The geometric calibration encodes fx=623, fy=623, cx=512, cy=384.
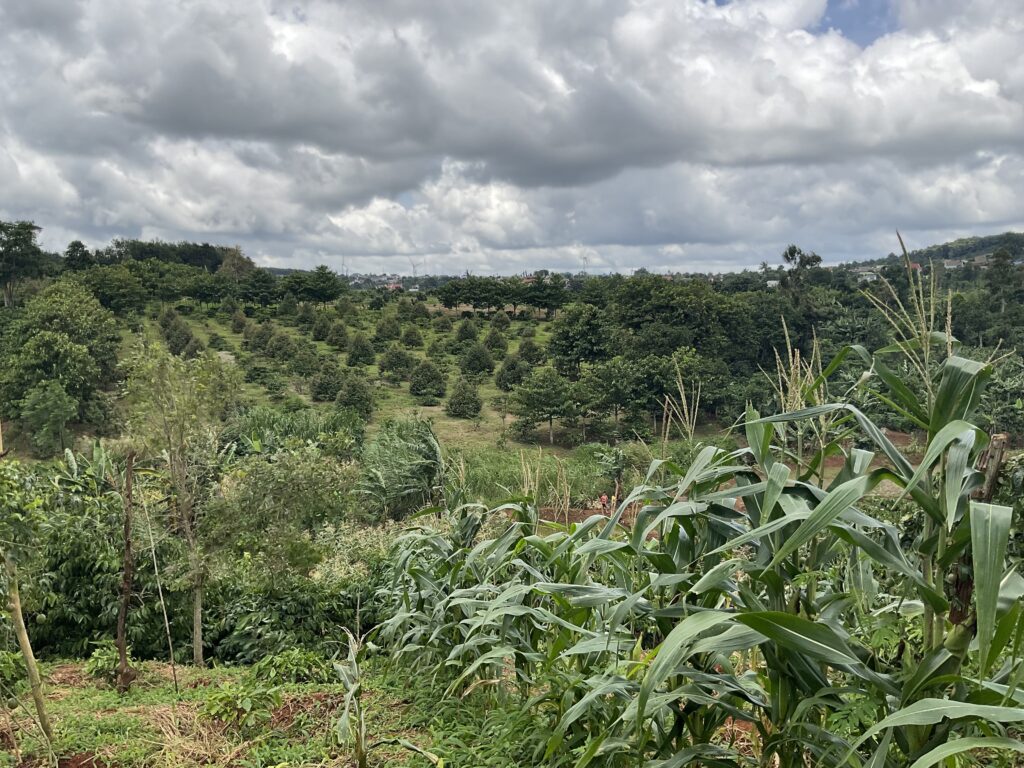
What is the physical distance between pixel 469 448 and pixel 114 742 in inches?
677

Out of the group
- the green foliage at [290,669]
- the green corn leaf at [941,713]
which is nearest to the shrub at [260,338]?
the green foliage at [290,669]

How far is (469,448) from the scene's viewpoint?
20047mm

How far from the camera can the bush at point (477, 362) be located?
28781 millimetres

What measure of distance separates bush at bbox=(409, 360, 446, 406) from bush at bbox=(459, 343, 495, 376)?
8.24 ft

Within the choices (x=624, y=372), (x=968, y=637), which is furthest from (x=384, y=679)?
(x=624, y=372)

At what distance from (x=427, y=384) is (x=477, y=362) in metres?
3.51

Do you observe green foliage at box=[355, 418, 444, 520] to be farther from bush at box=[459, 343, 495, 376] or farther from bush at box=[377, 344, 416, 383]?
bush at box=[459, 343, 495, 376]

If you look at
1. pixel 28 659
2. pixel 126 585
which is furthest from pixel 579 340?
pixel 28 659

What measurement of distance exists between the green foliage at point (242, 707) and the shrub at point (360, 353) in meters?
26.1

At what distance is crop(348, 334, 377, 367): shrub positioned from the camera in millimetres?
28347

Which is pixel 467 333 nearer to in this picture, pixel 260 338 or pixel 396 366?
pixel 396 366

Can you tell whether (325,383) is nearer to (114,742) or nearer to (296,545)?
(296,545)

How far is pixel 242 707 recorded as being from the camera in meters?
2.87

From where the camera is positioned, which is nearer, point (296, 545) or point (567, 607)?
point (567, 607)
